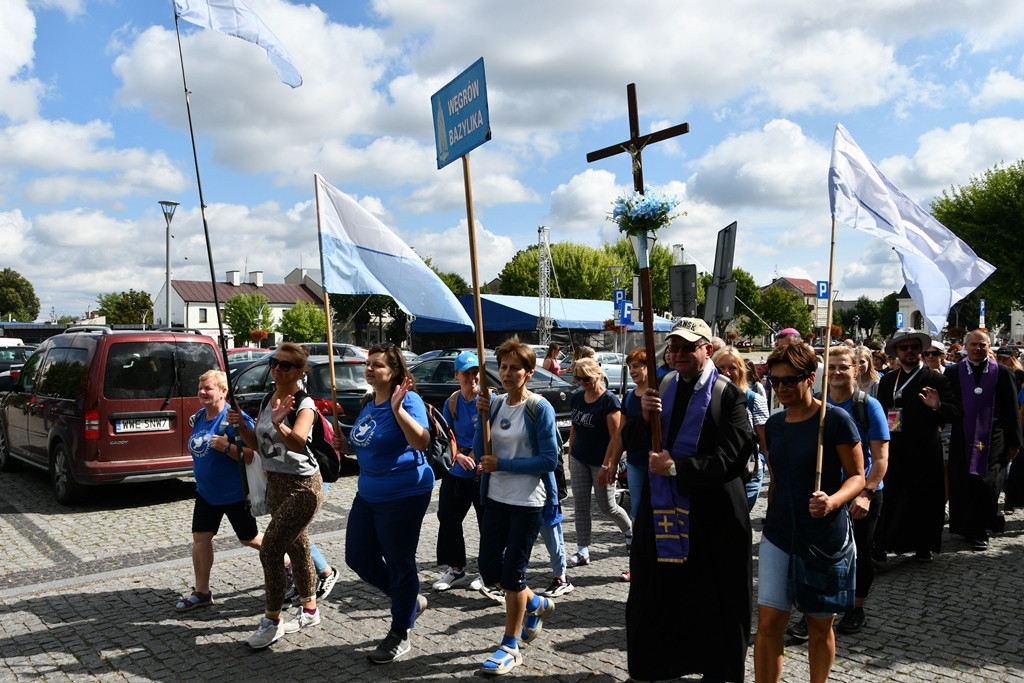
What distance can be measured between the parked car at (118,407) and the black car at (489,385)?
3.63 m

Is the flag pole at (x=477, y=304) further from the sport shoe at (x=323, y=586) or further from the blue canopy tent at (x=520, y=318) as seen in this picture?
the blue canopy tent at (x=520, y=318)

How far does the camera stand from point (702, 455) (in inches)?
137

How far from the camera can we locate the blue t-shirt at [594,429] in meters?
6.13

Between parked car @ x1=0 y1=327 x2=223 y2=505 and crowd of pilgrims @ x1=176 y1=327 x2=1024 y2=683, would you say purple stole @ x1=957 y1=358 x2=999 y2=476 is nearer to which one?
crowd of pilgrims @ x1=176 y1=327 x2=1024 y2=683

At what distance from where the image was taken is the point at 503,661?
4191 mm

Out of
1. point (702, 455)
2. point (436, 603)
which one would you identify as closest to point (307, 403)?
point (436, 603)

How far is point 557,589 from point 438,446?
5.00ft

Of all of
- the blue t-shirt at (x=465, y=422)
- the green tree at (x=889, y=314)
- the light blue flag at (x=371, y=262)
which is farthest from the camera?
the green tree at (x=889, y=314)

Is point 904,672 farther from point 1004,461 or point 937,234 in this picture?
point 1004,461

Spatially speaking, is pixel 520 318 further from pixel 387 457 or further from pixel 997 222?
pixel 387 457

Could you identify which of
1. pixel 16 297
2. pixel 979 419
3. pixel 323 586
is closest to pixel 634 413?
pixel 323 586

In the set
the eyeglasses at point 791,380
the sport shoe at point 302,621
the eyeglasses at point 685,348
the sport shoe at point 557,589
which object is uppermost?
the eyeglasses at point 685,348

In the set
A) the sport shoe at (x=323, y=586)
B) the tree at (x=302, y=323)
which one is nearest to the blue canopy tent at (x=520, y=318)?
the sport shoe at (x=323, y=586)

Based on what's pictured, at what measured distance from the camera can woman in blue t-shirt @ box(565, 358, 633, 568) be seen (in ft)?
20.1
